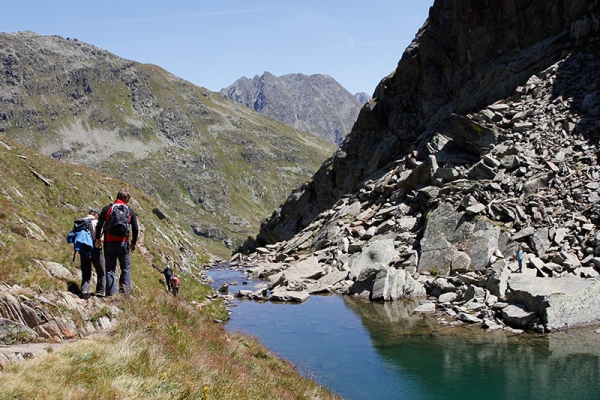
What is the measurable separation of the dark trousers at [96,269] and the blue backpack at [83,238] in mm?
179

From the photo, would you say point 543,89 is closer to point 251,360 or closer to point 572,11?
point 572,11

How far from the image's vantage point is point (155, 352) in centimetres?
1044

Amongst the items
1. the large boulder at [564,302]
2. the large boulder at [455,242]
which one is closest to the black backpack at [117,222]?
the large boulder at [564,302]

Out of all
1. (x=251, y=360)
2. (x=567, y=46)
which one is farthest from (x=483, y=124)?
(x=251, y=360)

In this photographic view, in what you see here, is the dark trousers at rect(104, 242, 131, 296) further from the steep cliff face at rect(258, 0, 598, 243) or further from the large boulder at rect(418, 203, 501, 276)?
the steep cliff face at rect(258, 0, 598, 243)

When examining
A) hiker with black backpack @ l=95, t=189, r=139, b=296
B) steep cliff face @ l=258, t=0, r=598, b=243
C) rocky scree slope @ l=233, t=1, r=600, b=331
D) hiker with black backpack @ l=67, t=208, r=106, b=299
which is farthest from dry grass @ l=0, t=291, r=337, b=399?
steep cliff face @ l=258, t=0, r=598, b=243

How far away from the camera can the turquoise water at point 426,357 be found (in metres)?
20.7

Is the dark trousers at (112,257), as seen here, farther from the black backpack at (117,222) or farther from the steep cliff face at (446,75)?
the steep cliff face at (446,75)

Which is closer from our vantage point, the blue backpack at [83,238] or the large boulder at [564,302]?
the blue backpack at [83,238]

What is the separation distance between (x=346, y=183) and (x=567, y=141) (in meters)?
40.9

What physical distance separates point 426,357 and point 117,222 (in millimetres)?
17797

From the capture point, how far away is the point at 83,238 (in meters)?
14.4

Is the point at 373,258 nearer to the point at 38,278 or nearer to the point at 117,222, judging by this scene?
the point at 117,222

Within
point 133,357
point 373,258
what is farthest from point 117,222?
point 373,258
